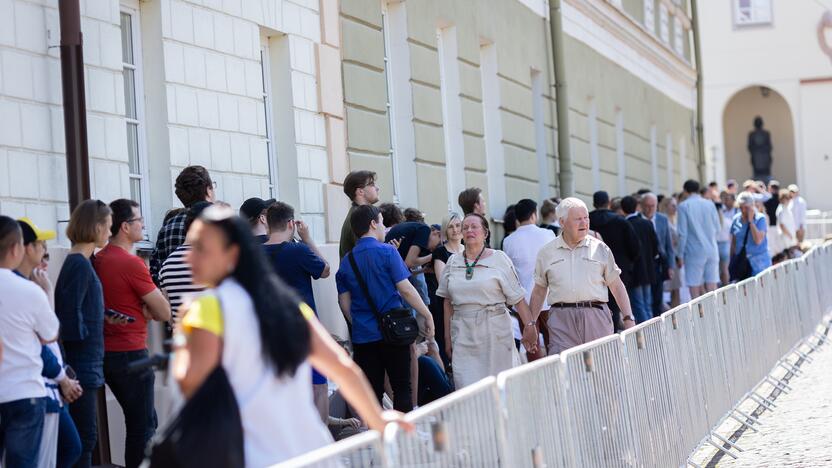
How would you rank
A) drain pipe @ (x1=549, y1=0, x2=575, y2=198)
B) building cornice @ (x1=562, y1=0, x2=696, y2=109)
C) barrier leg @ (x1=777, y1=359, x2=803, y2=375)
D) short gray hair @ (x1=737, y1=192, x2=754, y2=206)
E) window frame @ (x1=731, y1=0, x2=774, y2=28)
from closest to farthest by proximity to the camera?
1. barrier leg @ (x1=777, y1=359, x2=803, y2=375)
2. short gray hair @ (x1=737, y1=192, x2=754, y2=206)
3. drain pipe @ (x1=549, y1=0, x2=575, y2=198)
4. building cornice @ (x1=562, y1=0, x2=696, y2=109)
5. window frame @ (x1=731, y1=0, x2=774, y2=28)

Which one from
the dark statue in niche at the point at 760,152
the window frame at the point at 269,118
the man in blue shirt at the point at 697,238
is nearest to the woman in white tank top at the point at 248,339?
the window frame at the point at 269,118

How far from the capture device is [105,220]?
8.05m

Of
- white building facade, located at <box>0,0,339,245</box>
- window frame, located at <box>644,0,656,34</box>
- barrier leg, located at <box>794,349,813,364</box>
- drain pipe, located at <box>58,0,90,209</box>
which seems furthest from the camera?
window frame, located at <box>644,0,656,34</box>

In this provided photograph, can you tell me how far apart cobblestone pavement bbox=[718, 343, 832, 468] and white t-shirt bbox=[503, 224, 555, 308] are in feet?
7.51

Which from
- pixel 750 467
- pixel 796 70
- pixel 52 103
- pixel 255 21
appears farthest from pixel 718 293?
pixel 796 70

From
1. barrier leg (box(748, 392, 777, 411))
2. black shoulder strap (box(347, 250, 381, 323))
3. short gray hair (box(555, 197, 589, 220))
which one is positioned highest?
short gray hair (box(555, 197, 589, 220))

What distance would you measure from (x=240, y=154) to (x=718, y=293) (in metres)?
3.86

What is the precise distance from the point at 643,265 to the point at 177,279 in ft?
26.9

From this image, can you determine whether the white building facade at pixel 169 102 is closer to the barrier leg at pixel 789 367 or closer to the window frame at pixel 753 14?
the barrier leg at pixel 789 367

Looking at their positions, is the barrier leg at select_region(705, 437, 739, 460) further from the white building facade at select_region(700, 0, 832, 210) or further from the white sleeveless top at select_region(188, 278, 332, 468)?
the white building facade at select_region(700, 0, 832, 210)

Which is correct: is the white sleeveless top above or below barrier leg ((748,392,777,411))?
above

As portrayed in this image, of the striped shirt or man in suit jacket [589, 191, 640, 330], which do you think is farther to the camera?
man in suit jacket [589, 191, 640, 330]

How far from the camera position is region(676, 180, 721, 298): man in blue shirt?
762 inches

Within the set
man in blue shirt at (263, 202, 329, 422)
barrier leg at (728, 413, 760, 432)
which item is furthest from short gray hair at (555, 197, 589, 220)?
barrier leg at (728, 413, 760, 432)
